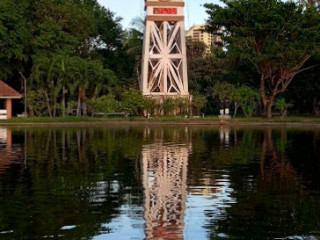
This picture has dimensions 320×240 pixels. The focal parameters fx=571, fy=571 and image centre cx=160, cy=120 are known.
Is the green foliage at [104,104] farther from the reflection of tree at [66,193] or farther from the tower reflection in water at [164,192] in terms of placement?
the reflection of tree at [66,193]

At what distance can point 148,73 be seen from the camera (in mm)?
63094

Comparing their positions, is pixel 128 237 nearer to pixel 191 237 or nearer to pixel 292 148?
pixel 191 237

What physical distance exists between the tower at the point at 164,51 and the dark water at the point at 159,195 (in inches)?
1509

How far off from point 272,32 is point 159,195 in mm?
42137

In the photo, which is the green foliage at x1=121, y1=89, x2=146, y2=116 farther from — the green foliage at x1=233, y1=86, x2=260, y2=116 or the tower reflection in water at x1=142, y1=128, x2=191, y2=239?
the tower reflection in water at x1=142, y1=128, x2=191, y2=239

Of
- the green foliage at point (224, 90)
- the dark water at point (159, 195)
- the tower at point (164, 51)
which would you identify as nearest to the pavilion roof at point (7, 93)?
the tower at point (164, 51)

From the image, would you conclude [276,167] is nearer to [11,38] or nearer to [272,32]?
[272,32]

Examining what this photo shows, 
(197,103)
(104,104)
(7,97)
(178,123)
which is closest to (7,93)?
(7,97)

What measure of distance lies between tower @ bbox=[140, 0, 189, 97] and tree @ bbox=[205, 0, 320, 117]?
20.8ft

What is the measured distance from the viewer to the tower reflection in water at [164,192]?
9.07 metres

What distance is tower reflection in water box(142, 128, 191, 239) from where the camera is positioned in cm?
907

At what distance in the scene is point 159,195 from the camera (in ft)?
39.9

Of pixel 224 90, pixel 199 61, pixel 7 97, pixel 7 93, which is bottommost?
pixel 7 97

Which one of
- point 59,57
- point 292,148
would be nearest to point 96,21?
point 59,57
